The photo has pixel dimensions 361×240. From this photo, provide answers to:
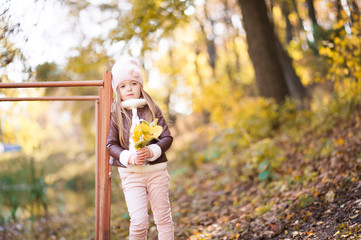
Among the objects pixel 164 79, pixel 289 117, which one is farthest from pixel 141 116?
pixel 164 79

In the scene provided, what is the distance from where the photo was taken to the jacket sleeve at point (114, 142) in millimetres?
2855

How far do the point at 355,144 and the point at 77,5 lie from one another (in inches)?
263

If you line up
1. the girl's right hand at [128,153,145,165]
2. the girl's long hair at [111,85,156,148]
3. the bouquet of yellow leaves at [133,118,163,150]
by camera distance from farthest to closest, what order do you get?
the girl's long hair at [111,85,156,148] < the girl's right hand at [128,153,145,165] < the bouquet of yellow leaves at [133,118,163,150]

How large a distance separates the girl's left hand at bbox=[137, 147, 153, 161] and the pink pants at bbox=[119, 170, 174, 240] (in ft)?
0.78

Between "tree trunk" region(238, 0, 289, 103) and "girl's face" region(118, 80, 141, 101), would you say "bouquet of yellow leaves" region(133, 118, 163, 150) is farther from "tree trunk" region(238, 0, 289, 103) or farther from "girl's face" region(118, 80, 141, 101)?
"tree trunk" region(238, 0, 289, 103)

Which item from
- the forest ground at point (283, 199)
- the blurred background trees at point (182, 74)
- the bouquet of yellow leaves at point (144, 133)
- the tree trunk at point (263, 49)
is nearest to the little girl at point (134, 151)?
the bouquet of yellow leaves at point (144, 133)

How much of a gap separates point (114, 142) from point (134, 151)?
24 cm

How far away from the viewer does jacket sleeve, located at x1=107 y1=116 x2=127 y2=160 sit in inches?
112

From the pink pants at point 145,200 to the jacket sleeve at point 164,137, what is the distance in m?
0.23

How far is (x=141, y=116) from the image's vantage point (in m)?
3.05

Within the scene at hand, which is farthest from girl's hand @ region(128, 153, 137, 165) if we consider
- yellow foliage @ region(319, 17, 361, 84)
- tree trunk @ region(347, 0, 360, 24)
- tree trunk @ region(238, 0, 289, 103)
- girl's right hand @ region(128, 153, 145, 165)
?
tree trunk @ region(238, 0, 289, 103)

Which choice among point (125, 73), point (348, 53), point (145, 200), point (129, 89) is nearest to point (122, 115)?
point (129, 89)

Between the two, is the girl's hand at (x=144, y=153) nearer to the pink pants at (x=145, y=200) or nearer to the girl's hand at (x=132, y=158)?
the girl's hand at (x=132, y=158)

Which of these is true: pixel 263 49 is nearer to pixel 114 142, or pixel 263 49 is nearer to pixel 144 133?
pixel 114 142
